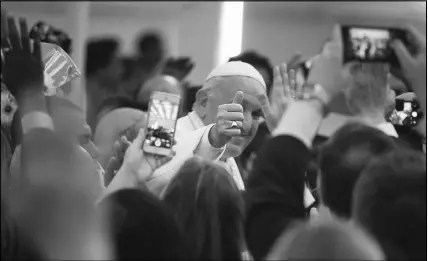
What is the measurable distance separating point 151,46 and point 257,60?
1.74ft

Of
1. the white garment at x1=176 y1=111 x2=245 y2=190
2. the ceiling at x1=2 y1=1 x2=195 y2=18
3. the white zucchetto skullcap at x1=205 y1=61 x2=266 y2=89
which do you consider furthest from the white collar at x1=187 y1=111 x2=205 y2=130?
the ceiling at x1=2 y1=1 x2=195 y2=18

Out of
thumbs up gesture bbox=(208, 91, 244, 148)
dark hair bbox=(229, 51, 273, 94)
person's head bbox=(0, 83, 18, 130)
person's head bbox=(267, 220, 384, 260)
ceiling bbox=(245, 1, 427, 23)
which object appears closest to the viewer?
person's head bbox=(267, 220, 384, 260)

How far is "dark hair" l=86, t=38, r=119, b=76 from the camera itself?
277 cm

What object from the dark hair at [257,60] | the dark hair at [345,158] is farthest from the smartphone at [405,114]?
the dark hair at [257,60]

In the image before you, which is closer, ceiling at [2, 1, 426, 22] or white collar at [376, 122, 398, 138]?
white collar at [376, 122, 398, 138]

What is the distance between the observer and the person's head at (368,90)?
215 cm

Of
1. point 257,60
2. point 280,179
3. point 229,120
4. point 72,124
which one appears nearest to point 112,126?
point 72,124

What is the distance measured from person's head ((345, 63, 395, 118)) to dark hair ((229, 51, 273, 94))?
33 centimetres

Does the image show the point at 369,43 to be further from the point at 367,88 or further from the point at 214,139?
the point at 214,139

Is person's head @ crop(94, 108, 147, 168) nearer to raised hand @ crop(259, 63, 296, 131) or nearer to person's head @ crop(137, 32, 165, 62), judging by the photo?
person's head @ crop(137, 32, 165, 62)

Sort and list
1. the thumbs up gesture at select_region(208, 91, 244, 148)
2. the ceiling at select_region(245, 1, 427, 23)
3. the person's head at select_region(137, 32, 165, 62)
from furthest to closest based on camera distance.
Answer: the person's head at select_region(137, 32, 165, 62) → the ceiling at select_region(245, 1, 427, 23) → the thumbs up gesture at select_region(208, 91, 244, 148)

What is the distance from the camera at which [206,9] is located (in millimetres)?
2596

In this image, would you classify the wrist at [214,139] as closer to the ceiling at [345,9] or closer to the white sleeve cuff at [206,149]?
the white sleeve cuff at [206,149]

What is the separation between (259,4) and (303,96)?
79 centimetres
